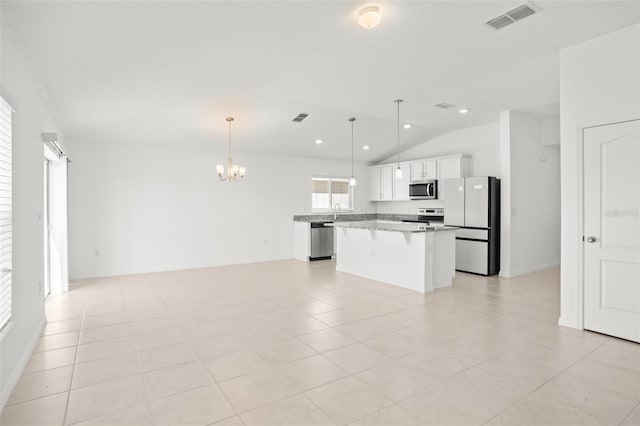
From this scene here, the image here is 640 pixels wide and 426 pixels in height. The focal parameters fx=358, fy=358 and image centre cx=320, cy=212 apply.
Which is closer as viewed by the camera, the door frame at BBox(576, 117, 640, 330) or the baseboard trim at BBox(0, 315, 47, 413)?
the baseboard trim at BBox(0, 315, 47, 413)

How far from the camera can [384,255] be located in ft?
18.9

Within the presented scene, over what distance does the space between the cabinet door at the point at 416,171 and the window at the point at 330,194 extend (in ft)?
5.93

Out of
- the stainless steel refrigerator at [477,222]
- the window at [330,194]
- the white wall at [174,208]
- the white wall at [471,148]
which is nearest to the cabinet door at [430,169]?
the white wall at [471,148]

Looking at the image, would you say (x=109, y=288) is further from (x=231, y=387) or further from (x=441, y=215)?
(x=441, y=215)

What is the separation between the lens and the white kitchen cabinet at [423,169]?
7505 millimetres

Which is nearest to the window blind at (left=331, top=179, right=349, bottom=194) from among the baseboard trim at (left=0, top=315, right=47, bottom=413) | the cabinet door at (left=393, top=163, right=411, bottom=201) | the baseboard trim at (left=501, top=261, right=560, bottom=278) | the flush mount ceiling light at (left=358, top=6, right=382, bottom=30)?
the cabinet door at (left=393, top=163, right=411, bottom=201)

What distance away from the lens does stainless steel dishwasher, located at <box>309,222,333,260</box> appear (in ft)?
26.1

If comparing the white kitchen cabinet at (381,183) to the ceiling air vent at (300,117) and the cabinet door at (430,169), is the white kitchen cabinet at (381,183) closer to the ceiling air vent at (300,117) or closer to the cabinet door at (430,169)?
the cabinet door at (430,169)

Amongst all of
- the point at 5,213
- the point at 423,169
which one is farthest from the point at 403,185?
the point at 5,213

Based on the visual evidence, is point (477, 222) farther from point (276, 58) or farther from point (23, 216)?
point (23, 216)

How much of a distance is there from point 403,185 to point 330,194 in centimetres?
181

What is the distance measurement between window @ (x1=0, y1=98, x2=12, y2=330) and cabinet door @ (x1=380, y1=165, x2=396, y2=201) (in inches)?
288

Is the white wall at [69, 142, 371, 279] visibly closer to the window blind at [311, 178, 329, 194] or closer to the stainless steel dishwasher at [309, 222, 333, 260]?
the window blind at [311, 178, 329, 194]

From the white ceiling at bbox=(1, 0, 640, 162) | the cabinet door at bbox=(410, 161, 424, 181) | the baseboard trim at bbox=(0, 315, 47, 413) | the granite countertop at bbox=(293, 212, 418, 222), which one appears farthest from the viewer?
the granite countertop at bbox=(293, 212, 418, 222)
